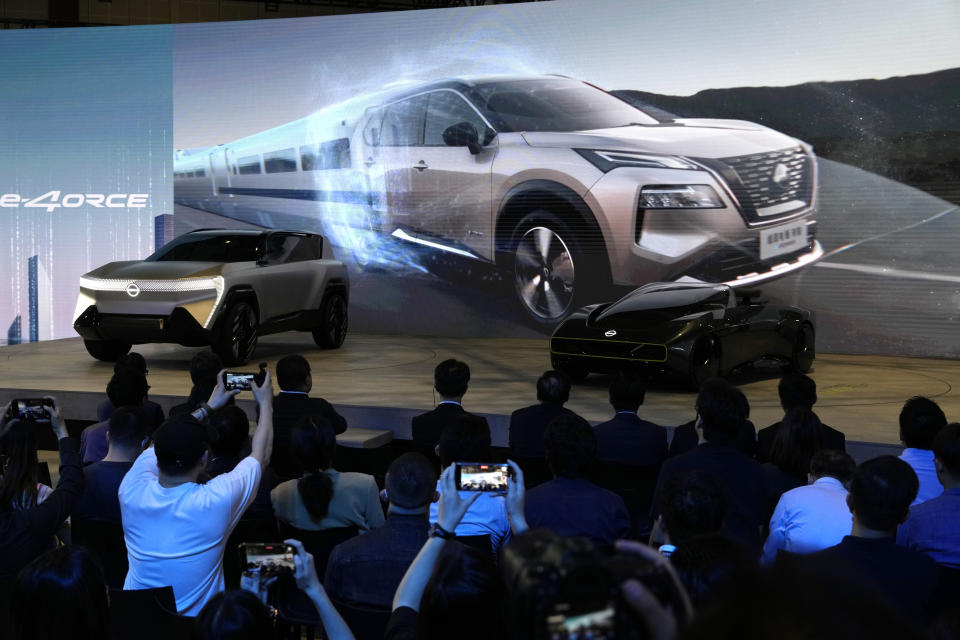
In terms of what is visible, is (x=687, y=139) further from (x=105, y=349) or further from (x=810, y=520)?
(x=810, y=520)

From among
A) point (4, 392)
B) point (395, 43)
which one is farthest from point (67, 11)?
point (4, 392)

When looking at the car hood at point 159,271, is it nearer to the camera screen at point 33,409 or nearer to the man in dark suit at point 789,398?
the camera screen at point 33,409

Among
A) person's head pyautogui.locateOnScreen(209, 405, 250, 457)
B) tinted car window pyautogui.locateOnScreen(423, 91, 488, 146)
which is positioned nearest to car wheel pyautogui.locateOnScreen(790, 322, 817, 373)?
tinted car window pyautogui.locateOnScreen(423, 91, 488, 146)

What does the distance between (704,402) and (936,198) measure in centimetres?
945

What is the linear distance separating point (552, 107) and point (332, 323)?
15.0ft

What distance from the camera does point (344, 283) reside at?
11664mm

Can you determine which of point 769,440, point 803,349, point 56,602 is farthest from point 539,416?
point 803,349

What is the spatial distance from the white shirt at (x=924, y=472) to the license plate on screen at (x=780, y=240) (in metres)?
8.62

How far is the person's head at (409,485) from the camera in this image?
2771 millimetres

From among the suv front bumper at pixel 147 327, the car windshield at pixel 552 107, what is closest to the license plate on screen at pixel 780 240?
the car windshield at pixel 552 107

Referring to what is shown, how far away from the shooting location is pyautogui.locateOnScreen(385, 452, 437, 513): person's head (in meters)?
2.77

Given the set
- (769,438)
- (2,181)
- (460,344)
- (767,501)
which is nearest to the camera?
(767,501)

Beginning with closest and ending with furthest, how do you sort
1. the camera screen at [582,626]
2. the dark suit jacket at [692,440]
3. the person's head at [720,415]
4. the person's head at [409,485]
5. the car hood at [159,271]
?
1. the camera screen at [582,626]
2. the person's head at [409,485]
3. the person's head at [720,415]
4. the dark suit jacket at [692,440]
5. the car hood at [159,271]

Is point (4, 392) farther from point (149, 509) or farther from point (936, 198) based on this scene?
point (936, 198)
